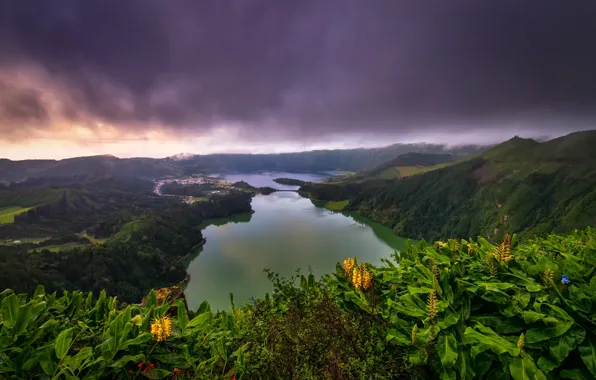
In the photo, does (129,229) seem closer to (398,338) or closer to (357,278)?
(357,278)

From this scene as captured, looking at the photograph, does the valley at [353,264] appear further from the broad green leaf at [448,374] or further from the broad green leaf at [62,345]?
the broad green leaf at [62,345]

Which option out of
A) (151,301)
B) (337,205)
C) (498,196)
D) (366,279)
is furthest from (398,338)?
(337,205)

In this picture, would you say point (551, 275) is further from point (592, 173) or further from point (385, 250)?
point (592, 173)

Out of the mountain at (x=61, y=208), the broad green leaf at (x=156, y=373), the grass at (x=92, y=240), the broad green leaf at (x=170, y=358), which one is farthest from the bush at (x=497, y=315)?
the mountain at (x=61, y=208)

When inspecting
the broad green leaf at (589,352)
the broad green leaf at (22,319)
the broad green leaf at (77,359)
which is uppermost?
the broad green leaf at (22,319)

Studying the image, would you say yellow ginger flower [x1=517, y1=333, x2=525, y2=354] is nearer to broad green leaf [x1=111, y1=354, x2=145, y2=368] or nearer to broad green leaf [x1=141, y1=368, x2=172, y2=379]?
broad green leaf [x1=141, y1=368, x2=172, y2=379]

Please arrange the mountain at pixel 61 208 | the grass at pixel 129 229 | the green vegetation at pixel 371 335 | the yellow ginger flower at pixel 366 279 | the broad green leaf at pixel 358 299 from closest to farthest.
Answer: the green vegetation at pixel 371 335
the broad green leaf at pixel 358 299
the yellow ginger flower at pixel 366 279
the grass at pixel 129 229
the mountain at pixel 61 208
